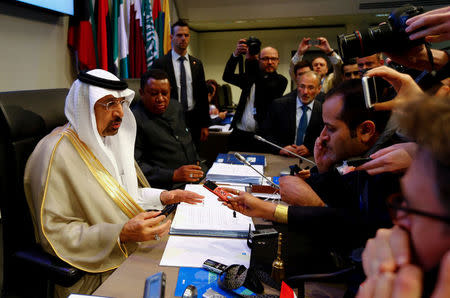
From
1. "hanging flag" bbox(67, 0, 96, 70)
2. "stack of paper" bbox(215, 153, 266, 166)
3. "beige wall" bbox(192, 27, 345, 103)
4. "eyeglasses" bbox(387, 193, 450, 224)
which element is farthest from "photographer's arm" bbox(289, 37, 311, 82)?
"beige wall" bbox(192, 27, 345, 103)

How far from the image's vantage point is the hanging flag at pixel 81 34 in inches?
116

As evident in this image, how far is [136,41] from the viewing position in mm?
3762

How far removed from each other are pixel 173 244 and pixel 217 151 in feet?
9.95

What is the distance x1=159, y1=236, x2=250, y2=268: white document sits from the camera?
1009mm

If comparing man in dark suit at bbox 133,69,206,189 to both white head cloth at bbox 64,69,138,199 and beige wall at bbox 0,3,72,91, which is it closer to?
white head cloth at bbox 64,69,138,199

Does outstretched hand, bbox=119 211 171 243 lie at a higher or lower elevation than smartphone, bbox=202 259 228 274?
higher

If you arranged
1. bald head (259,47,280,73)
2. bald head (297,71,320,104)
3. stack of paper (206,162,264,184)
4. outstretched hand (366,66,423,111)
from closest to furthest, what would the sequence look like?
outstretched hand (366,66,423,111) → stack of paper (206,162,264,184) → bald head (297,71,320,104) → bald head (259,47,280,73)

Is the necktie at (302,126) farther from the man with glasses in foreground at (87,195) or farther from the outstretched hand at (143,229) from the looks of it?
the outstretched hand at (143,229)

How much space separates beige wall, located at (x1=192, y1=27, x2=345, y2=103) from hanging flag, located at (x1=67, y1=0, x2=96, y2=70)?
5046mm

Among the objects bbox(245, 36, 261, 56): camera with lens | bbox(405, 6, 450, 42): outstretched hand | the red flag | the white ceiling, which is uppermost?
the white ceiling

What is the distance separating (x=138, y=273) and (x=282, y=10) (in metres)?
5.87

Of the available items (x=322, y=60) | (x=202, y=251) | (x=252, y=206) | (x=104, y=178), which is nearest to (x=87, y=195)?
(x=104, y=178)

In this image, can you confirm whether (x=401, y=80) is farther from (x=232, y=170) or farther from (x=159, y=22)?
(x=159, y=22)

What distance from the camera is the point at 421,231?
1.34ft
